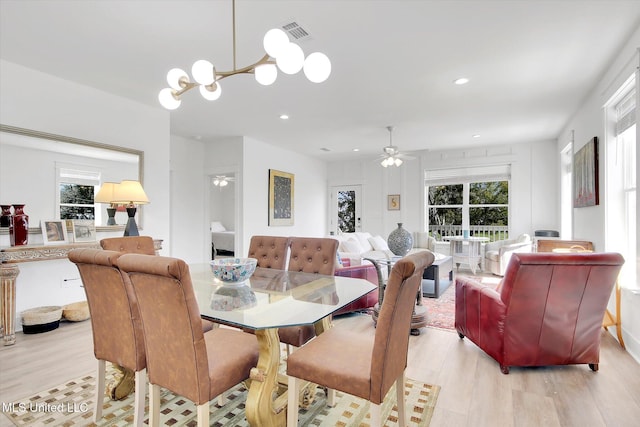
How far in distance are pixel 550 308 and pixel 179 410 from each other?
8.18ft

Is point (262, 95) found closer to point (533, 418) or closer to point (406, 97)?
point (406, 97)

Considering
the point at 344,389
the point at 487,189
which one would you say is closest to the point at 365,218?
the point at 487,189

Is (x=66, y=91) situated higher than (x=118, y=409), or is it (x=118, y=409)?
(x=66, y=91)

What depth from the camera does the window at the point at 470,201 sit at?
660cm

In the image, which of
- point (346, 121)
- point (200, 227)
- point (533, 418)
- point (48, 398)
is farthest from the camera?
point (200, 227)

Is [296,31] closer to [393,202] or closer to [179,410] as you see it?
[179,410]

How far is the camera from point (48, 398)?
2.01 metres

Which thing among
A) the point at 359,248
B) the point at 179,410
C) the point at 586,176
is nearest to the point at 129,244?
the point at 179,410

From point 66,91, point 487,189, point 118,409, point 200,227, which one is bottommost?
point 118,409

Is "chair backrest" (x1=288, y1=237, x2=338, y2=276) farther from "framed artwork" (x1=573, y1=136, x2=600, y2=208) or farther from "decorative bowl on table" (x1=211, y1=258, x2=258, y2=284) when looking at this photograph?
"framed artwork" (x1=573, y1=136, x2=600, y2=208)

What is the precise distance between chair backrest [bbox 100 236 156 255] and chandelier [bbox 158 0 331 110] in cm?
117

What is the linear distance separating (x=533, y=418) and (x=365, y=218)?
20.4 ft

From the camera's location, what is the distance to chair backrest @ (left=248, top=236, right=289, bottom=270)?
2883 mm

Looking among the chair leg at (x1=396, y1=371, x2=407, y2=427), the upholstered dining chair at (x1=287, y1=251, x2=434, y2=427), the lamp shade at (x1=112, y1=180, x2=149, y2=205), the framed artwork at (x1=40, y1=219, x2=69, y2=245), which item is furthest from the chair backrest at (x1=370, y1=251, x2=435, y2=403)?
the framed artwork at (x1=40, y1=219, x2=69, y2=245)
